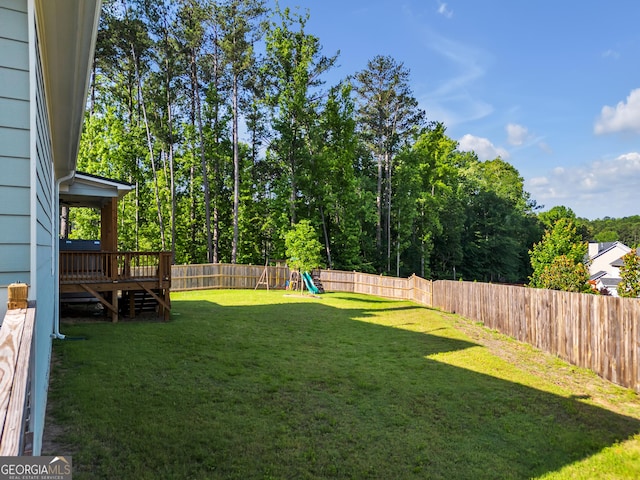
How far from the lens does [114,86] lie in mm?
24953

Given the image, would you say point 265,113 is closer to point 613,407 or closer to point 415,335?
point 415,335

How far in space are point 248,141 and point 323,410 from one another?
25778mm

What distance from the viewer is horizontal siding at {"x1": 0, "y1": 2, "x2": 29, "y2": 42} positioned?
224 cm

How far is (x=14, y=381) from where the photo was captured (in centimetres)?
108

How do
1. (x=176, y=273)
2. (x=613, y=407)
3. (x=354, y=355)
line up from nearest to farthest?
(x=613, y=407) → (x=354, y=355) → (x=176, y=273)

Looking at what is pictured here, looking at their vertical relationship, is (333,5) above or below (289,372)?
above

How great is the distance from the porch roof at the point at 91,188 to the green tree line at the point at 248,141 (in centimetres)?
1149

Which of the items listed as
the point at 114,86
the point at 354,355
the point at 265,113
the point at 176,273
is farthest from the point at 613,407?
the point at 114,86

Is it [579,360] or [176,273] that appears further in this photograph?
[176,273]

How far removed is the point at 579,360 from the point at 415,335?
3.62m

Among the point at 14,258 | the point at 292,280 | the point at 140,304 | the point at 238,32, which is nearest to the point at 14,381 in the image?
the point at 14,258

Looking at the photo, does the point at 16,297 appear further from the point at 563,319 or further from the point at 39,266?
the point at 563,319

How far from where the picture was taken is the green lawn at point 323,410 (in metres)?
3.71

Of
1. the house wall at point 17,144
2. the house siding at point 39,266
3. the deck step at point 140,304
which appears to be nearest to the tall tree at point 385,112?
the deck step at point 140,304
